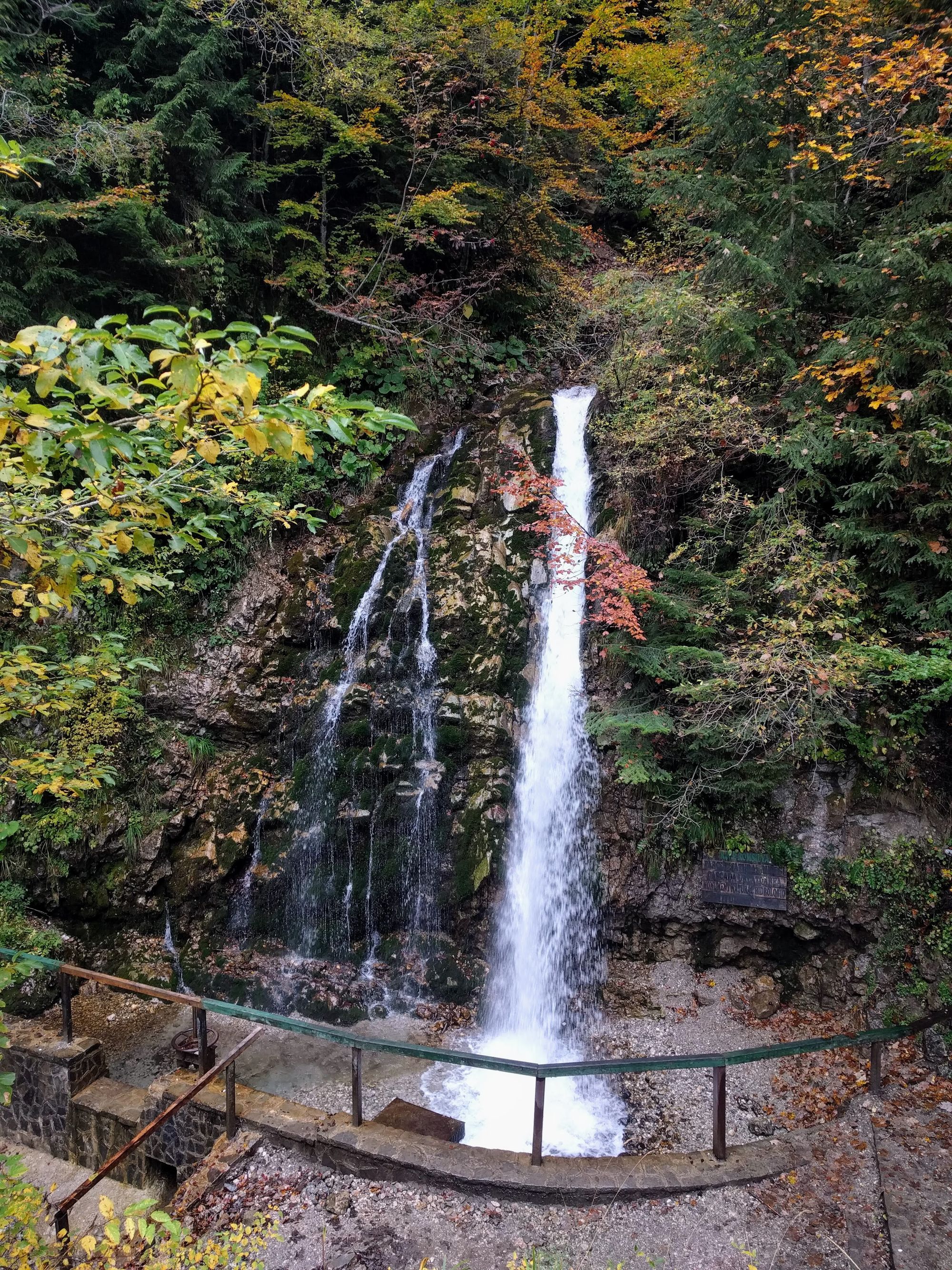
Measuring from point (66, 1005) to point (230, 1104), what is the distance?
2046 millimetres

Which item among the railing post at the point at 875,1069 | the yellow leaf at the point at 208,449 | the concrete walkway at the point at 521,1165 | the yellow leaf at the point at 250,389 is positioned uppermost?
the yellow leaf at the point at 250,389

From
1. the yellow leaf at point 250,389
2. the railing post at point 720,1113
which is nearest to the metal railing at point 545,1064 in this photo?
the railing post at point 720,1113

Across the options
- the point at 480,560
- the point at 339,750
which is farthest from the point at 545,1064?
the point at 480,560

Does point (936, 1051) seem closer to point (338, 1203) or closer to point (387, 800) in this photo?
point (338, 1203)

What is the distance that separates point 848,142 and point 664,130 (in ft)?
32.7

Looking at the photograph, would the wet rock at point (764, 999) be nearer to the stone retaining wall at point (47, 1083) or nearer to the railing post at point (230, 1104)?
the railing post at point (230, 1104)

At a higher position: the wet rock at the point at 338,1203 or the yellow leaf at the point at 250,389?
the yellow leaf at the point at 250,389

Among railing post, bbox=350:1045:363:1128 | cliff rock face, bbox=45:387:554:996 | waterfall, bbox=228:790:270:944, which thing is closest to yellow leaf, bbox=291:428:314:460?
railing post, bbox=350:1045:363:1128

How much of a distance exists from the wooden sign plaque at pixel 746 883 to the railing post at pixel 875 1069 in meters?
1.95

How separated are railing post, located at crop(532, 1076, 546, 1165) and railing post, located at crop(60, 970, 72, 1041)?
3.72 m

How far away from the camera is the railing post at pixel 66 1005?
5.30 meters

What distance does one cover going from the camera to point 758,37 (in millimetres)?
7355

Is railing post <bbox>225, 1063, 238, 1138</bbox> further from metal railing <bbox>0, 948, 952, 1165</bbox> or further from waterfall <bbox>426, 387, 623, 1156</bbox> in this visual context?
waterfall <bbox>426, 387, 623, 1156</bbox>

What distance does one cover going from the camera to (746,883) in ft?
21.6
